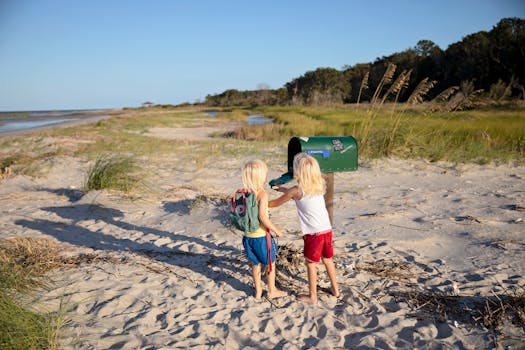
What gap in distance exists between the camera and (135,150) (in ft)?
33.9

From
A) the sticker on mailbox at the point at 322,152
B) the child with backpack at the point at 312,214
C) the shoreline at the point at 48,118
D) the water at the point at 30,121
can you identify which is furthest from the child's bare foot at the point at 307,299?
the water at the point at 30,121

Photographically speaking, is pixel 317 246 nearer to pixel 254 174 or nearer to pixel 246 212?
pixel 246 212

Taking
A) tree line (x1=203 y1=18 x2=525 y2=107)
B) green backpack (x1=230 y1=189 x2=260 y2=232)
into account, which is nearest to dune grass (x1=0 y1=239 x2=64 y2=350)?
green backpack (x1=230 y1=189 x2=260 y2=232)

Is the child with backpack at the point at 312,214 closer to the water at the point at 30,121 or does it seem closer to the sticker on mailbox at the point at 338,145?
the sticker on mailbox at the point at 338,145

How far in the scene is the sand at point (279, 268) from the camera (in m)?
2.46

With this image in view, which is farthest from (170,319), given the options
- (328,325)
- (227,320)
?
(328,325)

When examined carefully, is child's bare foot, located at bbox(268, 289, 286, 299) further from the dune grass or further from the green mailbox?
the dune grass

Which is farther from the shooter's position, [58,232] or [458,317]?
[58,232]

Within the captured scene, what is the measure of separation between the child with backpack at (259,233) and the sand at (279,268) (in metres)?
0.17

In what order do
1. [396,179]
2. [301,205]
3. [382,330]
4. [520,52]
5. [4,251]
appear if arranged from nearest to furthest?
1. [382,330]
2. [301,205]
3. [4,251]
4. [396,179]
5. [520,52]

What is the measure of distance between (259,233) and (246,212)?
0.21 m

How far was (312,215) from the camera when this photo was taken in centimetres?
288

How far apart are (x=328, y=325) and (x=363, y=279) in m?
0.75

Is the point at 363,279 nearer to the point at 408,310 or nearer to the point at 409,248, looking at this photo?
the point at 408,310
